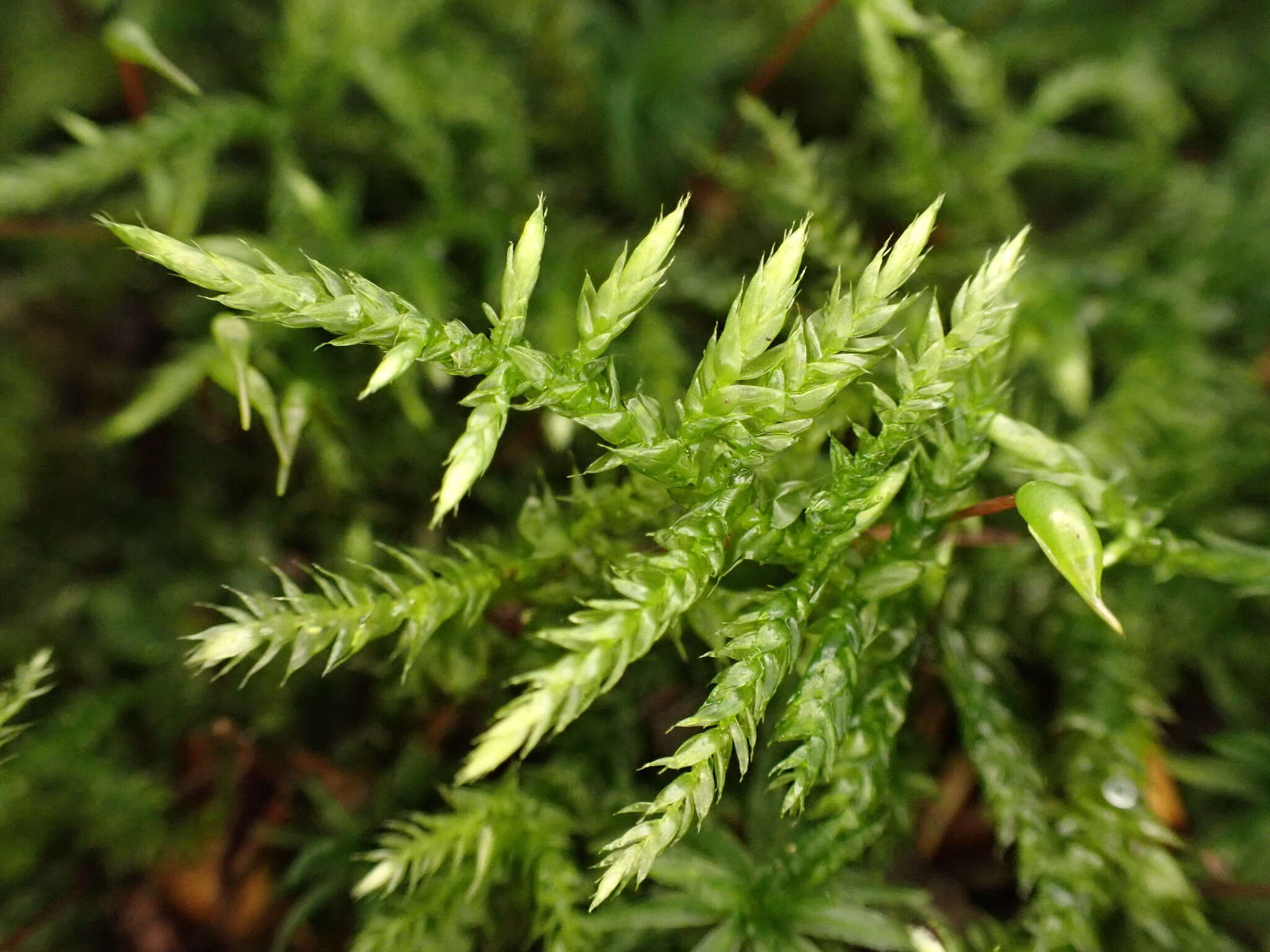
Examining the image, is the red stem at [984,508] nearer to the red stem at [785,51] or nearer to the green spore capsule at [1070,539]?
the green spore capsule at [1070,539]

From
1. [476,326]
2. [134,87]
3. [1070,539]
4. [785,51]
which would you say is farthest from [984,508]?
[134,87]

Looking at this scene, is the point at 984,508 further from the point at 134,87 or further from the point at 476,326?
the point at 134,87

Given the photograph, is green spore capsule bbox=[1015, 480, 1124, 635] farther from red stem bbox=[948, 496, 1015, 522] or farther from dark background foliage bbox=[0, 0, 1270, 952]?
dark background foliage bbox=[0, 0, 1270, 952]

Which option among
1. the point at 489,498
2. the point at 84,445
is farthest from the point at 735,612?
the point at 84,445

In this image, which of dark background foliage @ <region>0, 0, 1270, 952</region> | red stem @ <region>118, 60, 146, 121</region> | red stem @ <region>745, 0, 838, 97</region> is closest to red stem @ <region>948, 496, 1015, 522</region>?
dark background foliage @ <region>0, 0, 1270, 952</region>

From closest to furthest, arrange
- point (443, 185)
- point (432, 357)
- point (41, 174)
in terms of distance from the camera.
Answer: point (432, 357)
point (41, 174)
point (443, 185)

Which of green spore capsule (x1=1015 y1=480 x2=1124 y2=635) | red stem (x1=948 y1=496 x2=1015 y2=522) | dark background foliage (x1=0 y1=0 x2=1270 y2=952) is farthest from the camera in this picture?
dark background foliage (x1=0 y1=0 x2=1270 y2=952)

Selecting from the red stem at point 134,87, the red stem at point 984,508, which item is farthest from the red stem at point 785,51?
the red stem at point 134,87

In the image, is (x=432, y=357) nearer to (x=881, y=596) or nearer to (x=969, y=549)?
(x=881, y=596)
